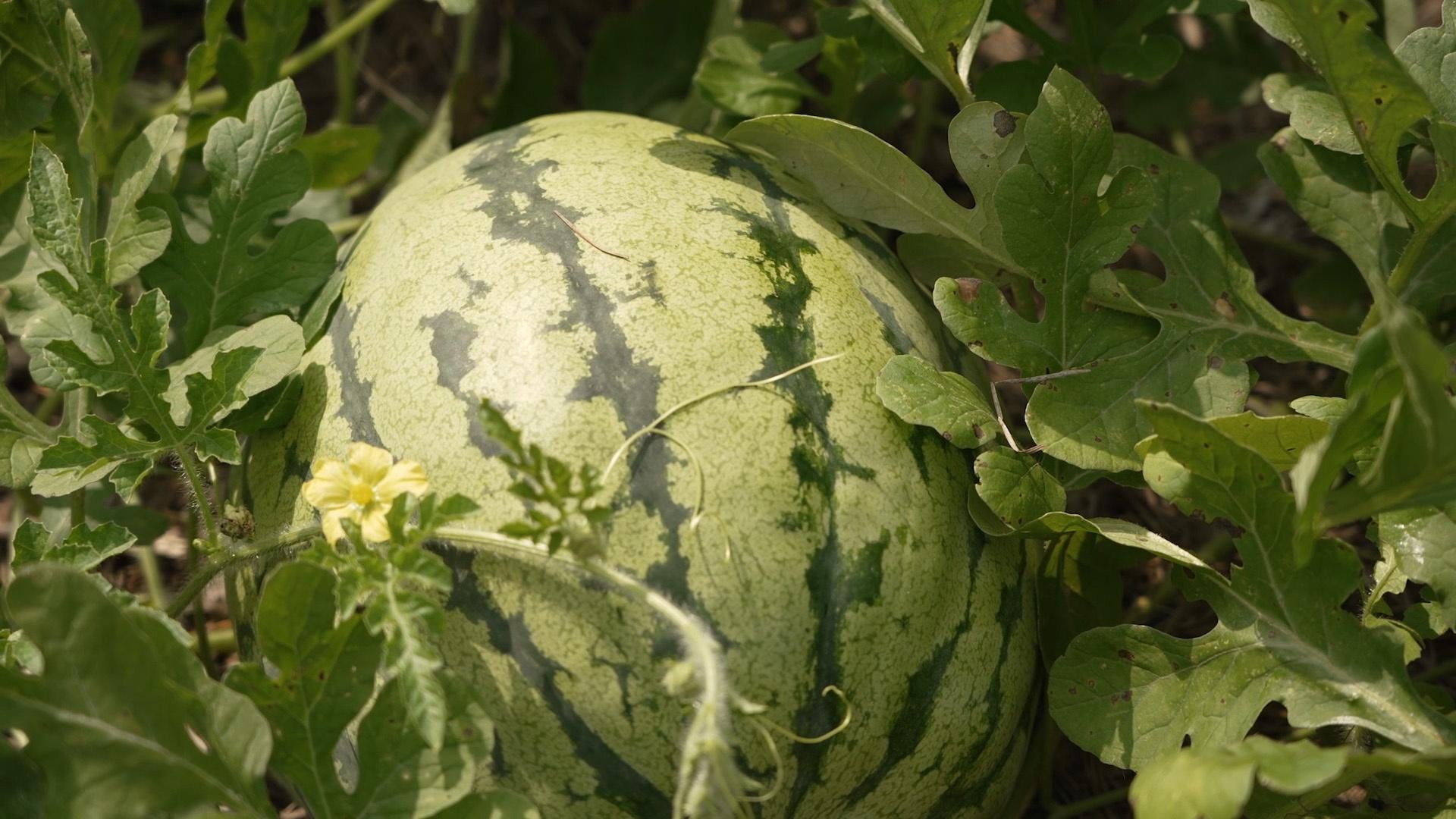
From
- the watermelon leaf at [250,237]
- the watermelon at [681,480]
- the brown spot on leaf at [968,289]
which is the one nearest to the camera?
the watermelon at [681,480]

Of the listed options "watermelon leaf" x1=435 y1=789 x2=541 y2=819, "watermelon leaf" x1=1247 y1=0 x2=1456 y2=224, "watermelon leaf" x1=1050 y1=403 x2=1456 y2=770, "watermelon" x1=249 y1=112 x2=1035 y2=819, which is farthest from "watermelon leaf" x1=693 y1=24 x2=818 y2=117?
"watermelon leaf" x1=435 y1=789 x2=541 y2=819

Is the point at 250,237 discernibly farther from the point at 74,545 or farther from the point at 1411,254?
the point at 1411,254

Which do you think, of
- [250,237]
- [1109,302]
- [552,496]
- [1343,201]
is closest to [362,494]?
[552,496]

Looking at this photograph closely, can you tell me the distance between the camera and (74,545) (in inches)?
69.4

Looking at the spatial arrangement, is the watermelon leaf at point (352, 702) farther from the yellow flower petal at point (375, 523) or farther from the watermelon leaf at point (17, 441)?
the watermelon leaf at point (17, 441)

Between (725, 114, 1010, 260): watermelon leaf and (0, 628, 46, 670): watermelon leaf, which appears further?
(725, 114, 1010, 260): watermelon leaf

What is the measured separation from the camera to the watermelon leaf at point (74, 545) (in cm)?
176

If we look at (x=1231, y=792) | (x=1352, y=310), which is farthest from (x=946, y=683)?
(x=1352, y=310)

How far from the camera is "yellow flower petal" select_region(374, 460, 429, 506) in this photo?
161cm

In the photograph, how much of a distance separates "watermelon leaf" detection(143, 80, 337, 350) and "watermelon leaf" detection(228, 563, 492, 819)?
0.67 meters

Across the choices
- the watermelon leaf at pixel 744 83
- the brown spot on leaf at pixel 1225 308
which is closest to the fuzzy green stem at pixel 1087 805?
the brown spot on leaf at pixel 1225 308

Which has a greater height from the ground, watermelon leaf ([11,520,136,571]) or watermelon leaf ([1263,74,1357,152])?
watermelon leaf ([1263,74,1357,152])

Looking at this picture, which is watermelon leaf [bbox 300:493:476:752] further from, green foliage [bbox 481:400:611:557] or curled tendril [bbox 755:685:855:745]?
curled tendril [bbox 755:685:855:745]

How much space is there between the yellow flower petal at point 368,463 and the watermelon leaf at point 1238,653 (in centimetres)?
100
